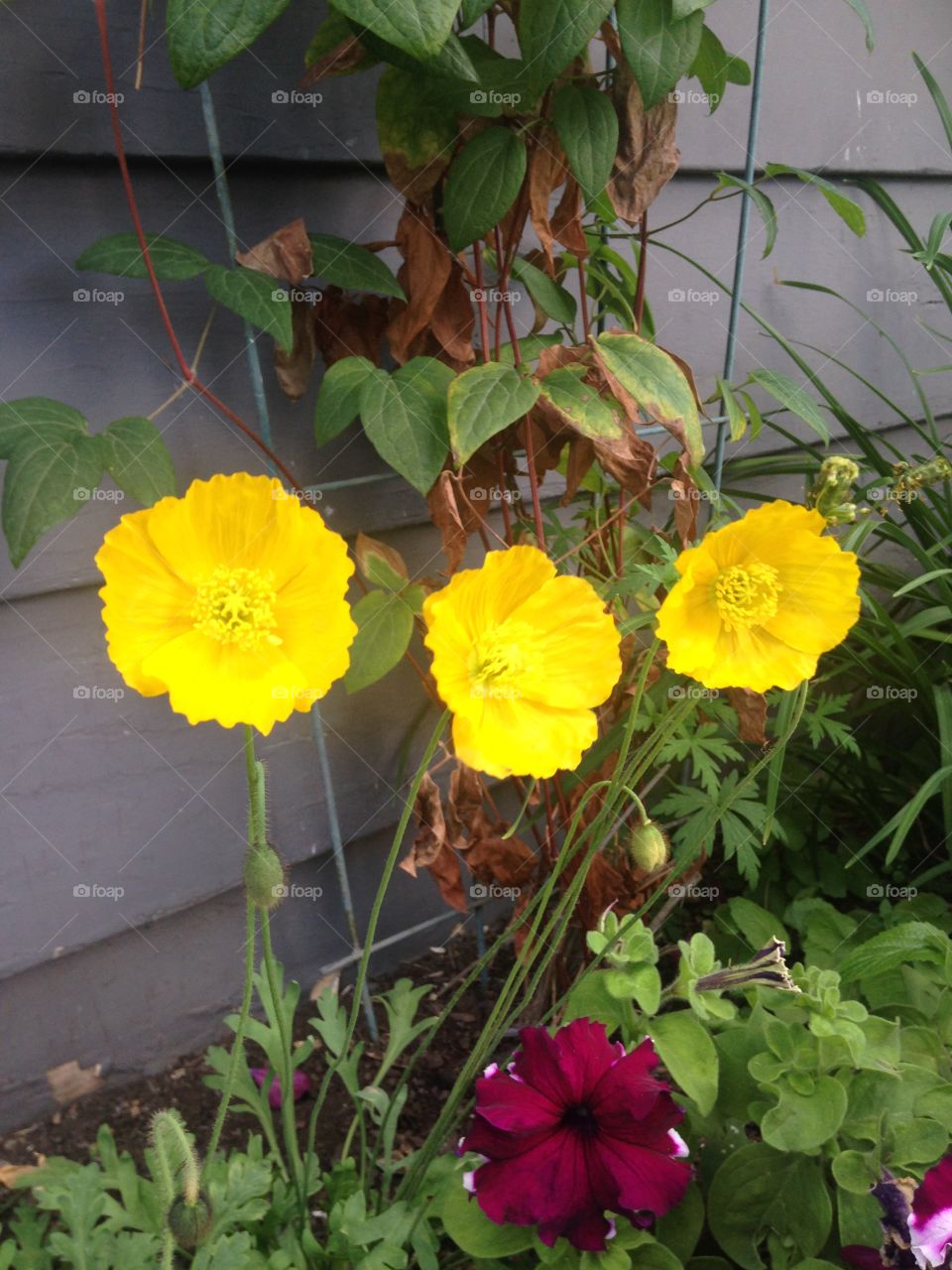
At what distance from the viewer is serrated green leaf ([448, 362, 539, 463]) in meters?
0.92

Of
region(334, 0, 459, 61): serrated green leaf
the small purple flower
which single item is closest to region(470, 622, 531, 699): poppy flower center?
region(334, 0, 459, 61): serrated green leaf

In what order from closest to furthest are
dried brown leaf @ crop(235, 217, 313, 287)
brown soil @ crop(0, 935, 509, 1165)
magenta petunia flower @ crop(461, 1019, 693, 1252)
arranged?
magenta petunia flower @ crop(461, 1019, 693, 1252) < dried brown leaf @ crop(235, 217, 313, 287) < brown soil @ crop(0, 935, 509, 1165)

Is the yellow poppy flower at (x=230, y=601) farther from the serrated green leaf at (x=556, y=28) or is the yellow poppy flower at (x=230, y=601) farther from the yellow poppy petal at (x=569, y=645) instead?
the serrated green leaf at (x=556, y=28)

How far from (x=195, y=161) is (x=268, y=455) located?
0.31m

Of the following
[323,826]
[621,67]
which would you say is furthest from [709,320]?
[323,826]

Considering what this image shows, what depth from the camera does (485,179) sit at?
98cm

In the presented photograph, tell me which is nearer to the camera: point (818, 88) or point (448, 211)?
point (448, 211)

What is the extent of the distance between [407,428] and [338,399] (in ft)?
0.26

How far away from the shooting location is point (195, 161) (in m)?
1.06

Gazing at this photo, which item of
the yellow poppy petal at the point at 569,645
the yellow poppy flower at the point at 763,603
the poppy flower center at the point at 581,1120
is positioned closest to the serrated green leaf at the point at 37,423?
the yellow poppy petal at the point at 569,645

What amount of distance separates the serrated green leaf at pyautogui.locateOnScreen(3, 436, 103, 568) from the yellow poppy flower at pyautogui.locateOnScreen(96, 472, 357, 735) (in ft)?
0.72

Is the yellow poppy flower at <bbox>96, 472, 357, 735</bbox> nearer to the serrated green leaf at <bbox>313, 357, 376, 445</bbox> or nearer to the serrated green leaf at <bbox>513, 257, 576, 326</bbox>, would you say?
the serrated green leaf at <bbox>313, 357, 376, 445</bbox>

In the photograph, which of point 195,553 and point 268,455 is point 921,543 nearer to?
point 268,455

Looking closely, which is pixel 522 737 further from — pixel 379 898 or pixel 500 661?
pixel 379 898
